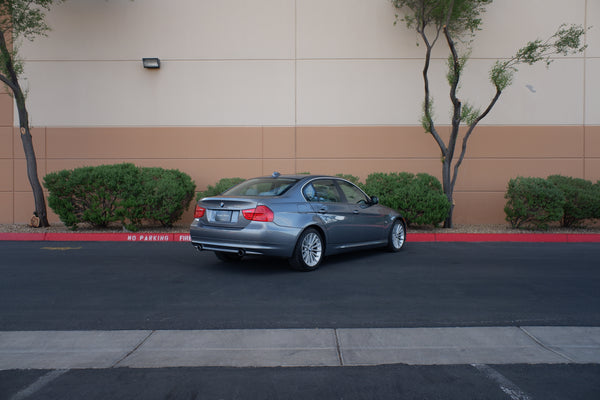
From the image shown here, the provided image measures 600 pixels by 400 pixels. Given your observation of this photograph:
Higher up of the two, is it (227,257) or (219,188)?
(219,188)

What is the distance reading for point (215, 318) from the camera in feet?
16.5

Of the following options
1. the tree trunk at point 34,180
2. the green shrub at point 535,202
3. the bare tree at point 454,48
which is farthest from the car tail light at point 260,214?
A: the tree trunk at point 34,180

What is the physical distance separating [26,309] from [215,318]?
7.36 feet

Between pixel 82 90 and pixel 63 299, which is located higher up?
pixel 82 90

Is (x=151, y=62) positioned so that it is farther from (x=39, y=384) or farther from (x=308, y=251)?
(x=39, y=384)

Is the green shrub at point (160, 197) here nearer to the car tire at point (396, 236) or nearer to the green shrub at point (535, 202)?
the car tire at point (396, 236)

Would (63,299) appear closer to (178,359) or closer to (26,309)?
(26,309)

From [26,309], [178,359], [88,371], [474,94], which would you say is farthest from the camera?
[474,94]

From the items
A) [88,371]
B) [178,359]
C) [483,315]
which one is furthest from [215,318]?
[483,315]

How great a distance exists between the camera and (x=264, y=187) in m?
7.81

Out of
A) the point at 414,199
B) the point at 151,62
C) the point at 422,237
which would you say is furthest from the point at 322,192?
the point at 151,62

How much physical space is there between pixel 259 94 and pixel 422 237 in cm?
660

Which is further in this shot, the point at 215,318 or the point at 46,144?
the point at 46,144

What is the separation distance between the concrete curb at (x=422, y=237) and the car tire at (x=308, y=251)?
4.54m
